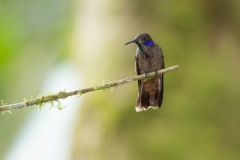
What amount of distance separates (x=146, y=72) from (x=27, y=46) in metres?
5.47

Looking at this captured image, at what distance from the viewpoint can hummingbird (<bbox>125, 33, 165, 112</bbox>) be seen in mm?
2412

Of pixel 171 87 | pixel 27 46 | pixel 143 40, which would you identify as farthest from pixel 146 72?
pixel 27 46

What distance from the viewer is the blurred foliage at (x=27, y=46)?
7328 mm

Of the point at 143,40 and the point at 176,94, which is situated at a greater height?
the point at 176,94

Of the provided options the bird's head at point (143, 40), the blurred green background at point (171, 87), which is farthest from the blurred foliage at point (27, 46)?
the bird's head at point (143, 40)

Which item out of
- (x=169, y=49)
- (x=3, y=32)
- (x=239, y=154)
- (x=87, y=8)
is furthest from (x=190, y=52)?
(x=3, y=32)

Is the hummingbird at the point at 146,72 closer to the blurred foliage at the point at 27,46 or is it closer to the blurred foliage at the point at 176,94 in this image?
the blurred foliage at the point at 176,94

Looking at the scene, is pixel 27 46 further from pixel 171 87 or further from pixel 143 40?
pixel 143 40

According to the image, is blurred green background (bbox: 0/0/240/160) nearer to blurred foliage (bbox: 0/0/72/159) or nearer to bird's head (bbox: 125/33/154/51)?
bird's head (bbox: 125/33/154/51)

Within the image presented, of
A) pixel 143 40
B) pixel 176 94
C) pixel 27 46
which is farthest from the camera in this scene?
pixel 27 46

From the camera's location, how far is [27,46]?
778cm

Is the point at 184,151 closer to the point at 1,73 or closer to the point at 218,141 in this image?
the point at 218,141

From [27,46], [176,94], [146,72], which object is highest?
[27,46]

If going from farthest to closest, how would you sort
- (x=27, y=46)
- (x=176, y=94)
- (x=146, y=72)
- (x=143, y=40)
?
(x=27, y=46)
(x=176, y=94)
(x=146, y=72)
(x=143, y=40)
